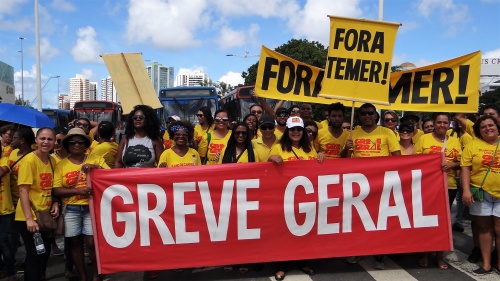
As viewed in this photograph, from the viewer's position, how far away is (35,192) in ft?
13.9

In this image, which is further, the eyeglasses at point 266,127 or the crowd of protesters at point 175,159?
the eyeglasses at point 266,127

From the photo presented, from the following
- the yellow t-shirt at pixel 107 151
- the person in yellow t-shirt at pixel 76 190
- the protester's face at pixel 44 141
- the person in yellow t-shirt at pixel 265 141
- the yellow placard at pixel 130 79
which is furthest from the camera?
the yellow placard at pixel 130 79

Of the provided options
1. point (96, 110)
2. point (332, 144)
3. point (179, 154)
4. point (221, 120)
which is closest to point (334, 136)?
point (332, 144)

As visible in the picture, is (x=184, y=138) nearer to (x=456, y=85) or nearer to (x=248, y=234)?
(x=248, y=234)

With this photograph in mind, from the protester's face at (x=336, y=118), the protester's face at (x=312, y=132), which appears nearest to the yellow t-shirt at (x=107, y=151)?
the protester's face at (x=312, y=132)

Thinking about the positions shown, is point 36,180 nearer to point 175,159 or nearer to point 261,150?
point 175,159

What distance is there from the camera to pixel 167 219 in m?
4.59

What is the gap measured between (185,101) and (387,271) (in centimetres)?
1134

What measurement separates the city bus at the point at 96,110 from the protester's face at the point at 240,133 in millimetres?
17168

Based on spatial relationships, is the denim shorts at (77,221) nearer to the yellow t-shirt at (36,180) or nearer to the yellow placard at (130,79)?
the yellow t-shirt at (36,180)

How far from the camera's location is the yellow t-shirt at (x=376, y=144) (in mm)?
5074

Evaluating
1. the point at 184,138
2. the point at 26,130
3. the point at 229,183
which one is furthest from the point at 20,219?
the point at 229,183

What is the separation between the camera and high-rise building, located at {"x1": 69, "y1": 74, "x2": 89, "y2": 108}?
121188mm

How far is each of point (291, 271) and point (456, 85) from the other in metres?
3.15
